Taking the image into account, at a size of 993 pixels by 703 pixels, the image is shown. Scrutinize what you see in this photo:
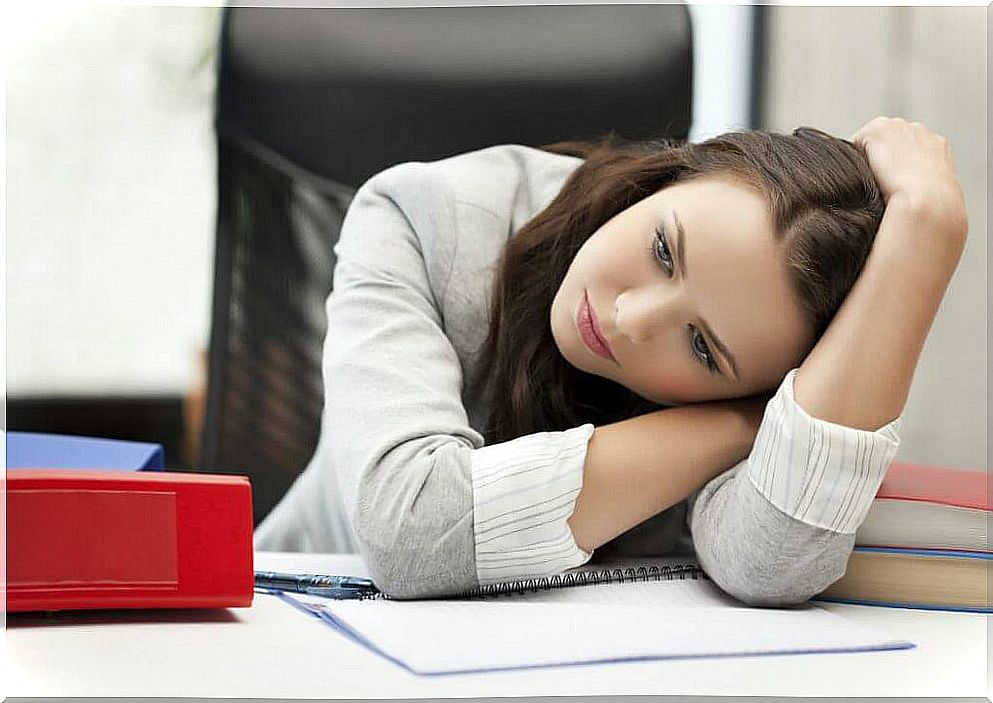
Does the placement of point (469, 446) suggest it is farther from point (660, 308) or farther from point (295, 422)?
point (295, 422)

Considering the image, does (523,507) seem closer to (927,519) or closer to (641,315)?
(641,315)

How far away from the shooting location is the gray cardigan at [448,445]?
728mm

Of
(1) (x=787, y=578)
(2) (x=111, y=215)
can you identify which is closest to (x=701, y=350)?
(1) (x=787, y=578)

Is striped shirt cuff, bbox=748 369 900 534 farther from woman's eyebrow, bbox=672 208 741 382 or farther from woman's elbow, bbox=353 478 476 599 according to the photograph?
woman's elbow, bbox=353 478 476 599

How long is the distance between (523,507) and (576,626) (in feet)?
0.34

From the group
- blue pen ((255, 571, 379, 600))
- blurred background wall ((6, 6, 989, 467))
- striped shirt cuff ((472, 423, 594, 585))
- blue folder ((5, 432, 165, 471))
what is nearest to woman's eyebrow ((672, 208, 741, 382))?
striped shirt cuff ((472, 423, 594, 585))

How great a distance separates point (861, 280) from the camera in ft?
2.47

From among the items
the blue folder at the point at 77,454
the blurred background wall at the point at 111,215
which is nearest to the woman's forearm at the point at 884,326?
the blue folder at the point at 77,454

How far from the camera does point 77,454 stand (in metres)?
0.90

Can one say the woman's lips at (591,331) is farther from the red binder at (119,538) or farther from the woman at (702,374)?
the red binder at (119,538)

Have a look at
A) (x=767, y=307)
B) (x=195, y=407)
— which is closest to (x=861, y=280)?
(x=767, y=307)

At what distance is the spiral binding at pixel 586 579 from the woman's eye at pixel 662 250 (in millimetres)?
229

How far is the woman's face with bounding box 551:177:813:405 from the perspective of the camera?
0.74 meters

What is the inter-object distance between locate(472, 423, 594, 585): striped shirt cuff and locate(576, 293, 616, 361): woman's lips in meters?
0.10
